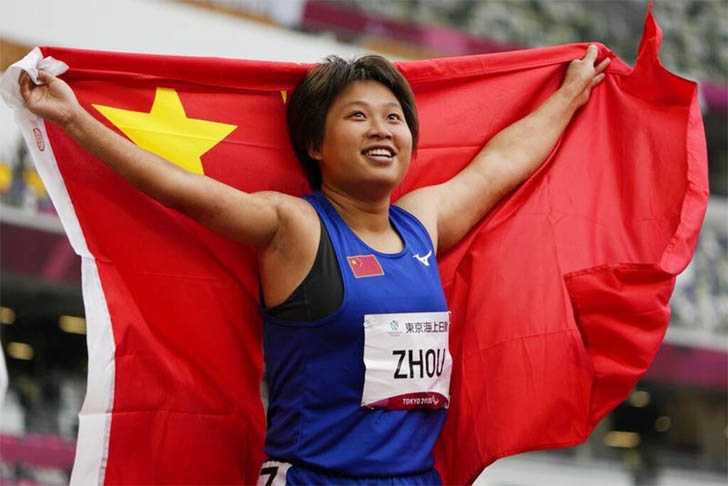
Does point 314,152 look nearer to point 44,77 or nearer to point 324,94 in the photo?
point 324,94

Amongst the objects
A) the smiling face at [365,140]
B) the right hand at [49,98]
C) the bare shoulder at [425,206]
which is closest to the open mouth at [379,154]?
the smiling face at [365,140]

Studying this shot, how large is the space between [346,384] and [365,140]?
61 cm

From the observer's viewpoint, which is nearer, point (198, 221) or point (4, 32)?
point (198, 221)

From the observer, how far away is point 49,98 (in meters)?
3.24

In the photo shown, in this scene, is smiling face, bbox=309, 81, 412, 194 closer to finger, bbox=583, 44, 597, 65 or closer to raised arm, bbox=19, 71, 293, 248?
raised arm, bbox=19, 71, 293, 248

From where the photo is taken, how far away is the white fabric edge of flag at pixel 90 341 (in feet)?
11.0

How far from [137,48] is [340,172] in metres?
9.52

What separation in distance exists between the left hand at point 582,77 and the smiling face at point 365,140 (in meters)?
0.77

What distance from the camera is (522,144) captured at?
12.7ft

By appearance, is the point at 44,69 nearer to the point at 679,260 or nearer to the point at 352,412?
the point at 352,412

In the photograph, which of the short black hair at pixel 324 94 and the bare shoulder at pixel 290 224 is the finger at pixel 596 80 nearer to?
the short black hair at pixel 324 94

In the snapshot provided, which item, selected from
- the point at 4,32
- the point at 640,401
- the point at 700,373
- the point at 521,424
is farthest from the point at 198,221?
the point at 640,401

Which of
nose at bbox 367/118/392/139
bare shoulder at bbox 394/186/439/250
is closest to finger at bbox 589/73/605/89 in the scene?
bare shoulder at bbox 394/186/439/250

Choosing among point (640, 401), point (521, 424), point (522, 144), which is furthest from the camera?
point (640, 401)
